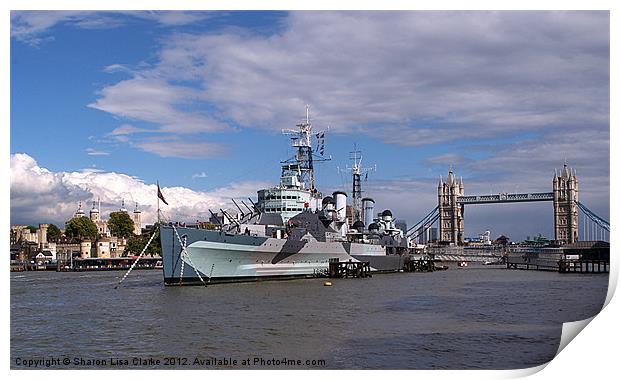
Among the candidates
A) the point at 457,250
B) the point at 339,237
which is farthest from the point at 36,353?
the point at 457,250

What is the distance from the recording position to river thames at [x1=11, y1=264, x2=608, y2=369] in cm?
1187

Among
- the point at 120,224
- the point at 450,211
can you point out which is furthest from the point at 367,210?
the point at 450,211

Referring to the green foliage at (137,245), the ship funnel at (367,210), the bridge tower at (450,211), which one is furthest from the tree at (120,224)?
the bridge tower at (450,211)

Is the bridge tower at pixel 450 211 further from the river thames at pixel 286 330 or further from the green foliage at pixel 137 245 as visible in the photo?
the river thames at pixel 286 330

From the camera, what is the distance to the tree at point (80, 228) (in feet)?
222

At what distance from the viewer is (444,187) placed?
372 ft

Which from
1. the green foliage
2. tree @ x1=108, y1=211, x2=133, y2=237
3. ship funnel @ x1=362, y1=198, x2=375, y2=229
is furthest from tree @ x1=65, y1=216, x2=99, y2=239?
ship funnel @ x1=362, y1=198, x2=375, y2=229

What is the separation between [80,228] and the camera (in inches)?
2675

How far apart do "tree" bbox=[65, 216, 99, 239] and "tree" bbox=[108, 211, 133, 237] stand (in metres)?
2.78

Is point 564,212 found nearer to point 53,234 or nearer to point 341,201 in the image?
point 341,201
